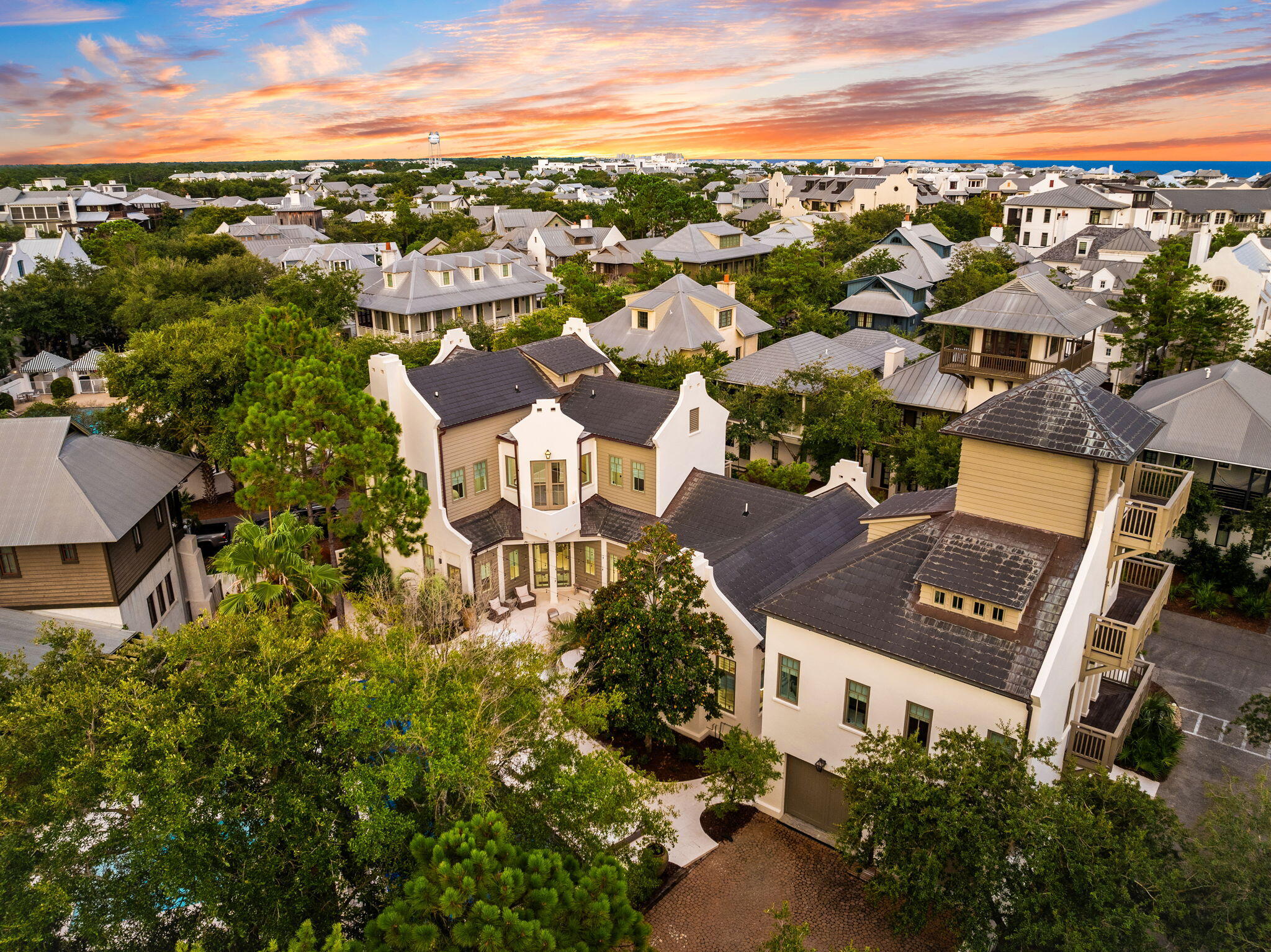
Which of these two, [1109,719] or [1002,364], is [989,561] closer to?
[1109,719]

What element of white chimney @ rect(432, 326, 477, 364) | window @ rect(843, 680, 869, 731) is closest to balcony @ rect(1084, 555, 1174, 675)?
window @ rect(843, 680, 869, 731)

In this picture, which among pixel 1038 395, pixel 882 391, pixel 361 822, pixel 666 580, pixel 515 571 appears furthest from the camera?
pixel 882 391

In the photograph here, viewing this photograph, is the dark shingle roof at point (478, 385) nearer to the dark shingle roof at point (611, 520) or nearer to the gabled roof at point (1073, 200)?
the dark shingle roof at point (611, 520)

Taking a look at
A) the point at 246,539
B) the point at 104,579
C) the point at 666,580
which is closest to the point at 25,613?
the point at 104,579

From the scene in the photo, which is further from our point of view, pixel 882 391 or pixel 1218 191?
pixel 1218 191

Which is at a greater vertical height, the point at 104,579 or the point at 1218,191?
the point at 1218,191

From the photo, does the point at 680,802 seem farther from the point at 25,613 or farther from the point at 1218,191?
the point at 1218,191
